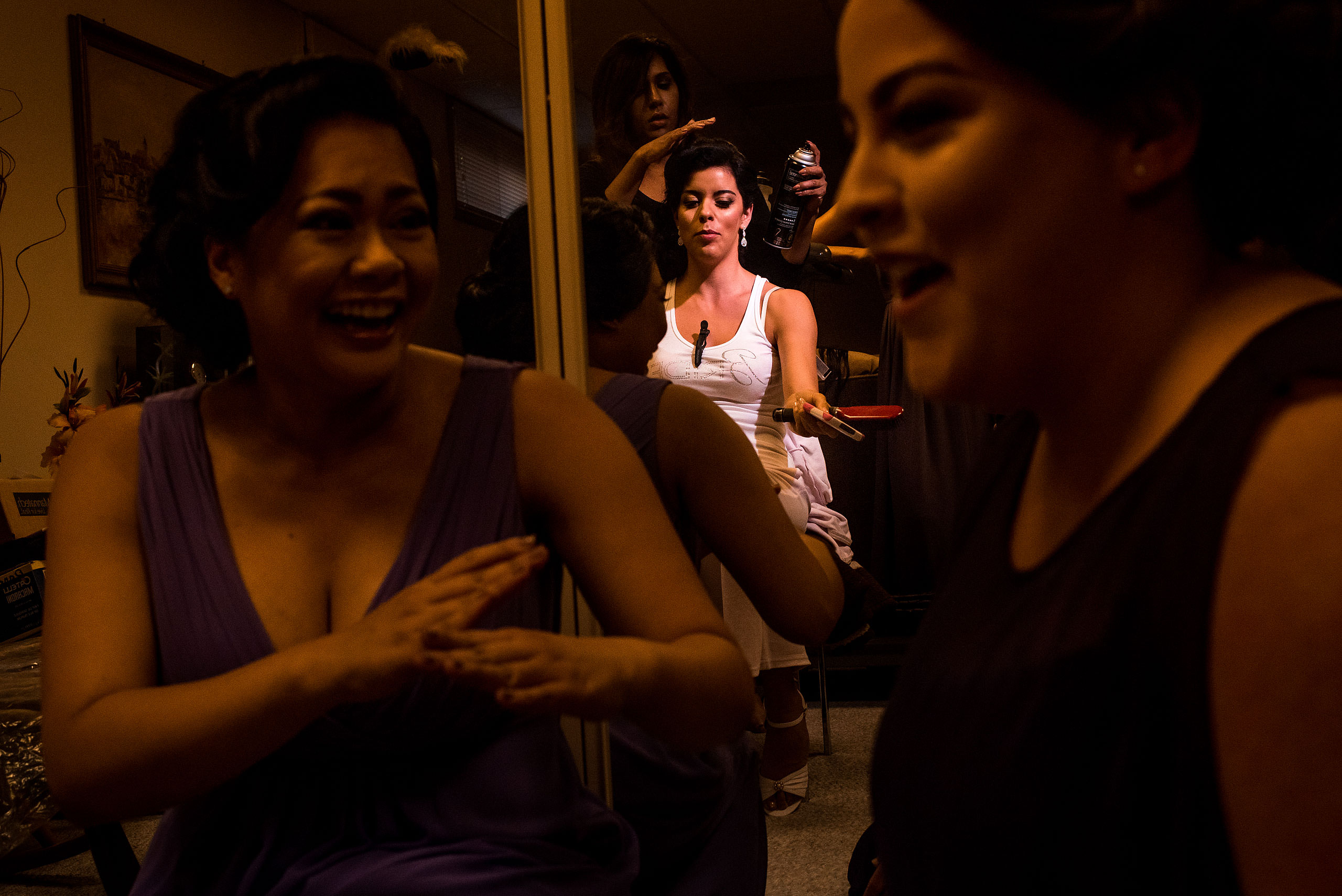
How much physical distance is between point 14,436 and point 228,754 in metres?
1.39

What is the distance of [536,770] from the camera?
952 millimetres

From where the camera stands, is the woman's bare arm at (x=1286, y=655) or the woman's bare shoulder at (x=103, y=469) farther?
the woman's bare shoulder at (x=103, y=469)

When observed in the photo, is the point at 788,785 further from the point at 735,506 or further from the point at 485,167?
the point at 485,167

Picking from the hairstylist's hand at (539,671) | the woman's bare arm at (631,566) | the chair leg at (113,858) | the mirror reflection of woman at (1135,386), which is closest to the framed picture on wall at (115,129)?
the woman's bare arm at (631,566)

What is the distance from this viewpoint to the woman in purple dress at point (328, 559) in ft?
2.79

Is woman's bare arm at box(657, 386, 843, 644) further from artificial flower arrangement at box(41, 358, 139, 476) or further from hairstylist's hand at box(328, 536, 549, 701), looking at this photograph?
artificial flower arrangement at box(41, 358, 139, 476)

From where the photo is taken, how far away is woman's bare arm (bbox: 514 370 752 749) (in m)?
0.83

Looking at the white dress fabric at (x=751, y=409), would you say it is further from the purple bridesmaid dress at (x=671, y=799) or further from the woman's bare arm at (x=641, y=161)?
the woman's bare arm at (x=641, y=161)

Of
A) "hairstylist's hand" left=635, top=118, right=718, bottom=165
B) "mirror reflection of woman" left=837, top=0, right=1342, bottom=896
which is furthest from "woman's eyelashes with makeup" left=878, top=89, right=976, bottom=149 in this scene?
"hairstylist's hand" left=635, top=118, right=718, bottom=165

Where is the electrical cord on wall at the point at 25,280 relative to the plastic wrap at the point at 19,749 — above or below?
above

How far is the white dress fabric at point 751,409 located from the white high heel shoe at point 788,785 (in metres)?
0.11

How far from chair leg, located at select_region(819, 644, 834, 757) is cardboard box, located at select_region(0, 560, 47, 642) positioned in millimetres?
1415

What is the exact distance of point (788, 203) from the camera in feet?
3.64

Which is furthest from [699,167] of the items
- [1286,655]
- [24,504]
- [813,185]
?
[24,504]
